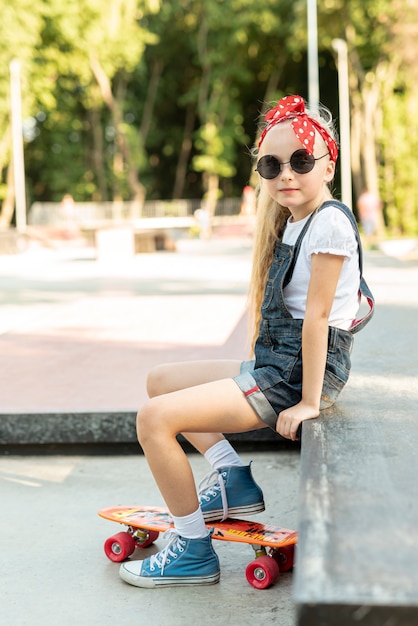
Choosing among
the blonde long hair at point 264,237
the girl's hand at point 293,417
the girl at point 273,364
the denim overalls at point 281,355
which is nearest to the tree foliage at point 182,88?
the blonde long hair at point 264,237

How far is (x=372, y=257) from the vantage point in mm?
20469

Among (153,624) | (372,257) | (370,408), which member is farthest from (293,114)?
(372,257)

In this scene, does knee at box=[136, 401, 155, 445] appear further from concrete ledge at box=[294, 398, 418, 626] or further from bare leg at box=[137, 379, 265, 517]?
concrete ledge at box=[294, 398, 418, 626]

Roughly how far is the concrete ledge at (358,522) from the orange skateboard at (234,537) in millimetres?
498

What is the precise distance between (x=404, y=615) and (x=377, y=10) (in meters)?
35.3

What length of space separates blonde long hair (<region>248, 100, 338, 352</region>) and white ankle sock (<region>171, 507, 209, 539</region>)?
2.43ft

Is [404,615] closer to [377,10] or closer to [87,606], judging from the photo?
[87,606]

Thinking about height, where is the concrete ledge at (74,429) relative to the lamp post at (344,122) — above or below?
below

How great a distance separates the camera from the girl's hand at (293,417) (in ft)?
10.6

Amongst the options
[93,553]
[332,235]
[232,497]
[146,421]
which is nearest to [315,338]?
[332,235]

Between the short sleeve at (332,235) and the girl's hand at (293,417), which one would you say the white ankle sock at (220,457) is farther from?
the short sleeve at (332,235)

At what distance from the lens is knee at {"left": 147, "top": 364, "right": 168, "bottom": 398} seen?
11.8ft

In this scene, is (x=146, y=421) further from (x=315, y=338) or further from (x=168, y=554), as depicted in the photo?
(x=315, y=338)

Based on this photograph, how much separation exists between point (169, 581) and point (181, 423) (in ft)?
1.86
